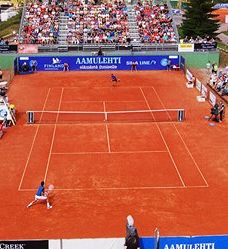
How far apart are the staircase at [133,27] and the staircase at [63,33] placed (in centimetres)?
702

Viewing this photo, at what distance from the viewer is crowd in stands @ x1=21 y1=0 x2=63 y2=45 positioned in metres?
53.9

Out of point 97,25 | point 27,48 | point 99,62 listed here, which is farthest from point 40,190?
point 97,25

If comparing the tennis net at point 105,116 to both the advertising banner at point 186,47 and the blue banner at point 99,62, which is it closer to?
the blue banner at point 99,62

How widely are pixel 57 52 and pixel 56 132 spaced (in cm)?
2197

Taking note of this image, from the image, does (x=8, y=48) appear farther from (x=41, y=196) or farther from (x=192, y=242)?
(x=192, y=242)

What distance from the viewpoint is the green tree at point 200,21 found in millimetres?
60719

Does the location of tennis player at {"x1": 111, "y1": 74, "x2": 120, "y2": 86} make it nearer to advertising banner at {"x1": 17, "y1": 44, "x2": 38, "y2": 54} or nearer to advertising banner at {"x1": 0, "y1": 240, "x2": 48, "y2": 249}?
advertising banner at {"x1": 17, "y1": 44, "x2": 38, "y2": 54}

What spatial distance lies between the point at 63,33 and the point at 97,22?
13.5 ft

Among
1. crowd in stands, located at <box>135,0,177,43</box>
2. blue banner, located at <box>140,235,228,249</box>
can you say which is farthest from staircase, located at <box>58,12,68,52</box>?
blue banner, located at <box>140,235,228,249</box>

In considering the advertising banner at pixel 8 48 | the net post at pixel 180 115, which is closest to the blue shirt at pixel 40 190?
the net post at pixel 180 115

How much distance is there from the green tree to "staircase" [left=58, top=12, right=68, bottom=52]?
14572 mm

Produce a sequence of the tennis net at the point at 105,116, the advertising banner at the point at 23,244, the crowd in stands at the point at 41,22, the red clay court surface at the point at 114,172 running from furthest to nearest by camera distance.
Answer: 1. the crowd in stands at the point at 41,22
2. the tennis net at the point at 105,116
3. the red clay court surface at the point at 114,172
4. the advertising banner at the point at 23,244

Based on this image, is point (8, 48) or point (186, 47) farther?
point (186, 47)

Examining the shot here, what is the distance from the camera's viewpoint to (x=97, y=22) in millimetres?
57281
